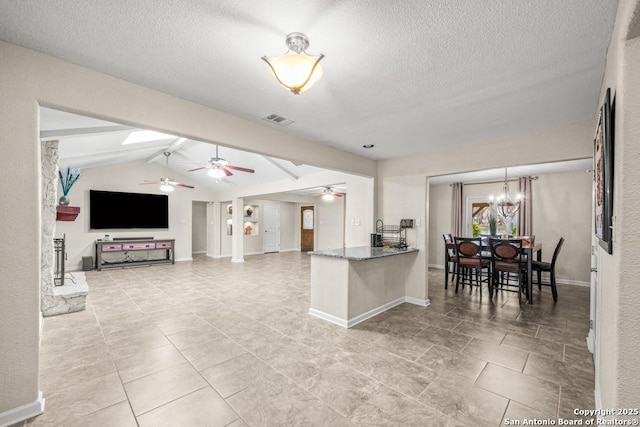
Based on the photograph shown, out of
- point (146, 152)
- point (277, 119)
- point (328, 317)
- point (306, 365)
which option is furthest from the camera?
point (146, 152)

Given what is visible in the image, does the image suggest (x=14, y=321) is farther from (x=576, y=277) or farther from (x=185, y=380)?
(x=576, y=277)

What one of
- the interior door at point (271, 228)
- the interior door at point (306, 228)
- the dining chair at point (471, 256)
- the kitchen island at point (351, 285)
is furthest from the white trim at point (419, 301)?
the interior door at point (271, 228)

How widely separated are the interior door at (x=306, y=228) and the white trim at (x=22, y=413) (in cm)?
994

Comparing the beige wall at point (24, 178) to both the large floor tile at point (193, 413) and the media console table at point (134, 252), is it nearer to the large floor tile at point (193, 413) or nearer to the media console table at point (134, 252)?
the large floor tile at point (193, 413)

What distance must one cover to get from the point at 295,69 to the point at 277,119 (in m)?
1.59

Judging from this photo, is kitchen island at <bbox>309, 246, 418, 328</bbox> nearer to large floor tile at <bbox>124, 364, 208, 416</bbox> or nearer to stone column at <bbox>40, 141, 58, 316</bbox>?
large floor tile at <bbox>124, 364, 208, 416</bbox>

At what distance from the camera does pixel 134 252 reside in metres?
8.33

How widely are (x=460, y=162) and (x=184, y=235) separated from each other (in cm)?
842

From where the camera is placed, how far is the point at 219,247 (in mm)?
9945

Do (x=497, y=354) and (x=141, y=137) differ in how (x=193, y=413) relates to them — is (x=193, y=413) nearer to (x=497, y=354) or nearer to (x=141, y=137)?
(x=497, y=354)

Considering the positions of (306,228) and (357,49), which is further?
(306,228)

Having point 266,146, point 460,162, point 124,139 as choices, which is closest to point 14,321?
point 266,146

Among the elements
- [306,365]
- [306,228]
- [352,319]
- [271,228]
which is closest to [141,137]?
[352,319]

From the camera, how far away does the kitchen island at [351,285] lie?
3.45m
